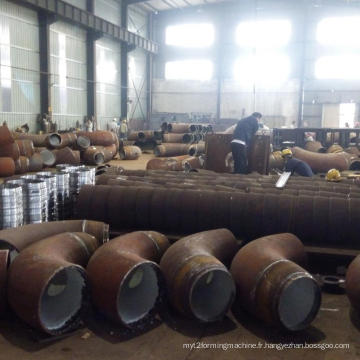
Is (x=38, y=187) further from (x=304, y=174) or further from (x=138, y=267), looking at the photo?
(x=304, y=174)

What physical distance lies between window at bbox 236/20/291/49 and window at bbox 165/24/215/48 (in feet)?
7.04

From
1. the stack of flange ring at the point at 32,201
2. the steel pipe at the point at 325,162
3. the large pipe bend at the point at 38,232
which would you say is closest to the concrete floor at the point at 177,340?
the large pipe bend at the point at 38,232

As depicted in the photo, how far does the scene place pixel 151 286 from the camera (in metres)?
2.61

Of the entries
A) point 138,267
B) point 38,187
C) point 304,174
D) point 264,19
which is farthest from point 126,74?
point 138,267

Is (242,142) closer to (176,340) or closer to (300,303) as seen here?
(300,303)

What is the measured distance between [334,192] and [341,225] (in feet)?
2.25

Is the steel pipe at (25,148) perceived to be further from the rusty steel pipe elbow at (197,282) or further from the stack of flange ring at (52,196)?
the rusty steel pipe elbow at (197,282)

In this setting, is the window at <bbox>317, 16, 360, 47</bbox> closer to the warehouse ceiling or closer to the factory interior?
the warehouse ceiling

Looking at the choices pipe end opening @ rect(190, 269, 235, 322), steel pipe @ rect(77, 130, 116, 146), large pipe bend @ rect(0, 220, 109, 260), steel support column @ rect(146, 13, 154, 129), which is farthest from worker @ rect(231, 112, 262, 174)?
steel support column @ rect(146, 13, 154, 129)

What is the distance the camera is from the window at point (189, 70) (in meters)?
23.8

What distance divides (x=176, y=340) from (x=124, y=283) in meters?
0.42

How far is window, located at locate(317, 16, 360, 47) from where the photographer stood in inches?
820

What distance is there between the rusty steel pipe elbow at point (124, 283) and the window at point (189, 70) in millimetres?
22092

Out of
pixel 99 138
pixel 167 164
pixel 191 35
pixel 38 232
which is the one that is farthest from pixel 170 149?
pixel 191 35
